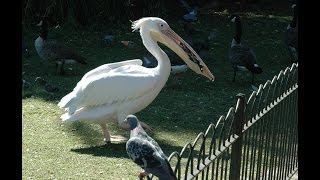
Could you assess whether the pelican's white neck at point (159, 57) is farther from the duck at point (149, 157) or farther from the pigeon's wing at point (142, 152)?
the pigeon's wing at point (142, 152)

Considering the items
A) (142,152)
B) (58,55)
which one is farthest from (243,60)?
(142,152)

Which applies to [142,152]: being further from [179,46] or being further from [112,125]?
[112,125]

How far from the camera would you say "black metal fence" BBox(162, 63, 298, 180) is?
11.4ft

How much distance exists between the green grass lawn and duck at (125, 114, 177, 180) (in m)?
1.72

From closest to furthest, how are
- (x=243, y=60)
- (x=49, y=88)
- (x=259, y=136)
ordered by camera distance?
(x=259, y=136) → (x=49, y=88) → (x=243, y=60)

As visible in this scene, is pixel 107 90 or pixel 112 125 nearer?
pixel 107 90

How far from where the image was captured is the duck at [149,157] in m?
3.08

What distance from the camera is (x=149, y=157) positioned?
3.30 m

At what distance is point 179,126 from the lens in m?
→ 6.89

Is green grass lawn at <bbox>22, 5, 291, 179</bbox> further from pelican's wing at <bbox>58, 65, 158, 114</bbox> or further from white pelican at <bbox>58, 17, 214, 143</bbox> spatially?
pelican's wing at <bbox>58, 65, 158, 114</bbox>

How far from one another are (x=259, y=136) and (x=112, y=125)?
2.77m

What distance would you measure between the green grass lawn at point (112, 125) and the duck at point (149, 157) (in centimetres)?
172

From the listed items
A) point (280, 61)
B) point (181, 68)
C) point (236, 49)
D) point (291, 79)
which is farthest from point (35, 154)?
point (280, 61)
